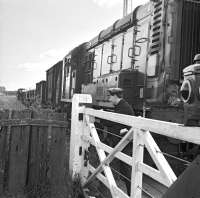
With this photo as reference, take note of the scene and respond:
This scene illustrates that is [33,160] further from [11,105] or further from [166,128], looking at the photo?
[11,105]

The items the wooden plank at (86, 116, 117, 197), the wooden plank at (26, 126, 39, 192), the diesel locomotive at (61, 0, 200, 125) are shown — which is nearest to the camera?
the wooden plank at (86, 116, 117, 197)

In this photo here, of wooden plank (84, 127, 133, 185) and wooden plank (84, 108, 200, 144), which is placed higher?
wooden plank (84, 108, 200, 144)

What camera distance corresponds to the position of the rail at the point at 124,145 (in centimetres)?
239

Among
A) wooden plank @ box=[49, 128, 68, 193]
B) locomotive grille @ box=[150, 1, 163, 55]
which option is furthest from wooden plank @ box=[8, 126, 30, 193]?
locomotive grille @ box=[150, 1, 163, 55]

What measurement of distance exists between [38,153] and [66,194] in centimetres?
70

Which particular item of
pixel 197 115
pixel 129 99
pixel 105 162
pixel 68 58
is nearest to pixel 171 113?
pixel 129 99

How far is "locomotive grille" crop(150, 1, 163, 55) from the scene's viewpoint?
613 cm

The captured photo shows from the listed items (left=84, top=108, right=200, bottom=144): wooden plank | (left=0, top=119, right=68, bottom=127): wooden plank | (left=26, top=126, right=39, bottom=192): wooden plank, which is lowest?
(left=26, top=126, right=39, bottom=192): wooden plank

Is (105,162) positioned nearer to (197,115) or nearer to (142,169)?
(142,169)

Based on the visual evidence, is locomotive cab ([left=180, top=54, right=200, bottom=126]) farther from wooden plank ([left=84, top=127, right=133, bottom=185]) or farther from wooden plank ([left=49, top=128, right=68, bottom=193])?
wooden plank ([left=49, top=128, right=68, bottom=193])

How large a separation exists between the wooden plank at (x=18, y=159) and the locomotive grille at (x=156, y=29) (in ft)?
10.5

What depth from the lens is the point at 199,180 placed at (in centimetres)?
186

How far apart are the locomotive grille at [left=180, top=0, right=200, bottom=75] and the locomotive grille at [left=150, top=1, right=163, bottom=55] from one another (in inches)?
17.6

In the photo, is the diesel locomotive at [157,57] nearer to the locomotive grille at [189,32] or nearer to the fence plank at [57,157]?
the locomotive grille at [189,32]
